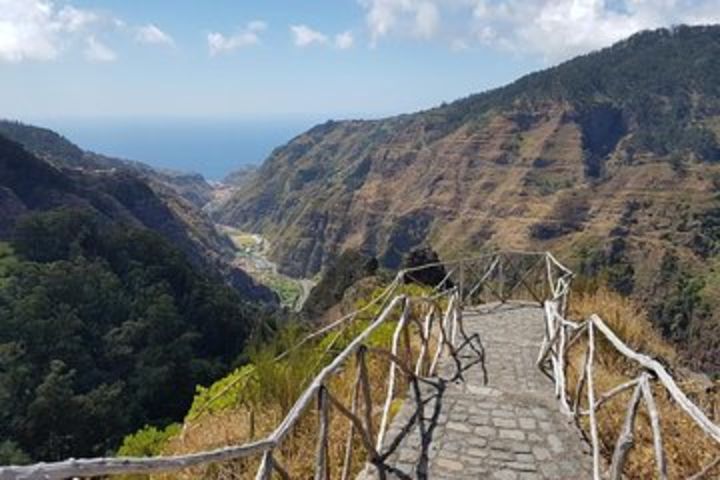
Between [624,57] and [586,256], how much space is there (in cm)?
10998

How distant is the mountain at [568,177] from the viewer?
10950 centimetres

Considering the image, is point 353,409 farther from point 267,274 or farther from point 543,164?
point 543,164

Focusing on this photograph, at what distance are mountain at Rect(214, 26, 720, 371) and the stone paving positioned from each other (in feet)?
278

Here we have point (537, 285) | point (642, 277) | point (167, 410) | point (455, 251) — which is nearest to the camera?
point (537, 285)

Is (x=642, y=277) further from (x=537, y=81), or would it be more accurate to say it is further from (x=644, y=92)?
(x=537, y=81)

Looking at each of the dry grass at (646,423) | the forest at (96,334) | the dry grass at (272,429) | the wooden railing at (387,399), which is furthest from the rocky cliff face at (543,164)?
the dry grass at (272,429)

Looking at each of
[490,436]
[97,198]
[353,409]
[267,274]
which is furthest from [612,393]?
[267,274]

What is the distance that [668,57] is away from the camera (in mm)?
180875

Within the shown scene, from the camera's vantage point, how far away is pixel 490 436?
624 cm

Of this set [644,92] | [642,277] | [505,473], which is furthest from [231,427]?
[644,92]

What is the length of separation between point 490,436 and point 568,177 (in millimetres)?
148080

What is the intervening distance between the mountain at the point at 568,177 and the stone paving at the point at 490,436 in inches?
3332

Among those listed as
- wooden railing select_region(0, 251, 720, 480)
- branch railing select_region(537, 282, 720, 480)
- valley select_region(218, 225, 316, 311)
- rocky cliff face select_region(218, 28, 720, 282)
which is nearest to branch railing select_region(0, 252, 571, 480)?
wooden railing select_region(0, 251, 720, 480)

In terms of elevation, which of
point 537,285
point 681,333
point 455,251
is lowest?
point 455,251
